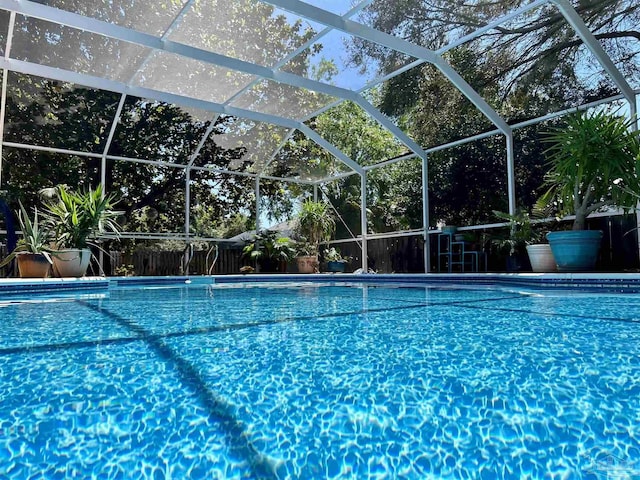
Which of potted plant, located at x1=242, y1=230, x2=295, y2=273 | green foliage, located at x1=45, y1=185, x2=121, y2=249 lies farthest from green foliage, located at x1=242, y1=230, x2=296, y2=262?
green foliage, located at x1=45, y1=185, x2=121, y2=249

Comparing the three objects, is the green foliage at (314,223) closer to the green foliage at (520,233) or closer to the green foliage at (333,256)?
the green foliage at (333,256)

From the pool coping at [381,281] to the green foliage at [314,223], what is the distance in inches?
75.4

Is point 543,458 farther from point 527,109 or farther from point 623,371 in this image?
point 527,109

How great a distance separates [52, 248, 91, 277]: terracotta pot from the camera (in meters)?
7.25

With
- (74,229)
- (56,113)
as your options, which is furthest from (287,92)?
(74,229)

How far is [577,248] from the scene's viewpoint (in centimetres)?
638

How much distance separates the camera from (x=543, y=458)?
1.12 meters

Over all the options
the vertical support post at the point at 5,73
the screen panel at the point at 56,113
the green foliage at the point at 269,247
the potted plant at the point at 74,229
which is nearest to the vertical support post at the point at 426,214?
the green foliage at the point at 269,247

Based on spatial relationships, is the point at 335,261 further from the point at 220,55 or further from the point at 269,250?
the point at 220,55

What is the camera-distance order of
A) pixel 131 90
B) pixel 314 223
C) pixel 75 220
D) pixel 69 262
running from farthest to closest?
pixel 314 223 → pixel 131 90 → pixel 75 220 → pixel 69 262

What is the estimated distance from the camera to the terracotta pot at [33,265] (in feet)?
22.9

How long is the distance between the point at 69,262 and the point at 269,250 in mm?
Answer: 4883

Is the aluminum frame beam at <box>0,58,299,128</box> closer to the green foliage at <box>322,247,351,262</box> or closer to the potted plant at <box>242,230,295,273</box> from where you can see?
the potted plant at <box>242,230,295,273</box>

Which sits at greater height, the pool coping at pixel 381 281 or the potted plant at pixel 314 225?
the potted plant at pixel 314 225
